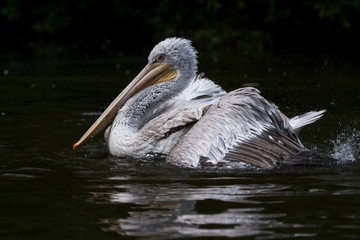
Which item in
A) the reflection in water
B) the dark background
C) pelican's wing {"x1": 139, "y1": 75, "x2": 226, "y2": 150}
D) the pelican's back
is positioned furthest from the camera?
the dark background

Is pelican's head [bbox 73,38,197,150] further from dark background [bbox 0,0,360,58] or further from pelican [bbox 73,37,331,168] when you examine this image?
dark background [bbox 0,0,360,58]

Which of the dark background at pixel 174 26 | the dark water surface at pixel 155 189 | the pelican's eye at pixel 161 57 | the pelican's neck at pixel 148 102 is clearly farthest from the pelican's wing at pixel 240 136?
the dark background at pixel 174 26

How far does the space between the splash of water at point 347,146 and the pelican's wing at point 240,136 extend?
15.6 inches

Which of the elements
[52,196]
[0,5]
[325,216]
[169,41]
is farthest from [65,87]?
[0,5]

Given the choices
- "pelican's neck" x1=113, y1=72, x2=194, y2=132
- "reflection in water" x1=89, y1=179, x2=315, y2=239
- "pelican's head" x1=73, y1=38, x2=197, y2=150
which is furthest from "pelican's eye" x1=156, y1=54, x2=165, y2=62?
"reflection in water" x1=89, y1=179, x2=315, y2=239

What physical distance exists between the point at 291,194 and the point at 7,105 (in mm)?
4787

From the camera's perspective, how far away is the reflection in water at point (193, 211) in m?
3.23

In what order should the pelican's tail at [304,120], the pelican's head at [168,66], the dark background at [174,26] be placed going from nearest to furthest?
the pelican's tail at [304,120]
the pelican's head at [168,66]
the dark background at [174,26]

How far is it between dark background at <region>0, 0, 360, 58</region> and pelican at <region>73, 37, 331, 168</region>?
29.1ft

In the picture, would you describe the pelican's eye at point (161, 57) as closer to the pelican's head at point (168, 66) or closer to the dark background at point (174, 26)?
the pelican's head at point (168, 66)

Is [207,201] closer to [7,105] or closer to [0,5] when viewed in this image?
[7,105]

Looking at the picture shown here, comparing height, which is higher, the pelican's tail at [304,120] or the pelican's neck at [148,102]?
the pelican's neck at [148,102]

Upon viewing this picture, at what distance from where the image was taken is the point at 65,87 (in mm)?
9758

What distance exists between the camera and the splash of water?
5.22 meters
